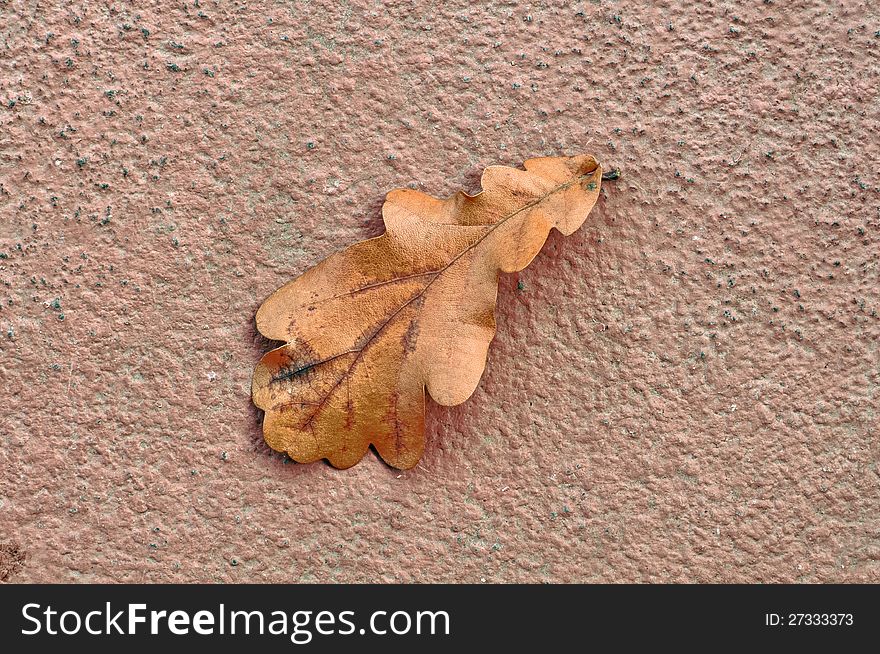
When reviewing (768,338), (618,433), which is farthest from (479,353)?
(768,338)

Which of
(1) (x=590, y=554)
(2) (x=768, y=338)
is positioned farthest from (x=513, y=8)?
(1) (x=590, y=554)

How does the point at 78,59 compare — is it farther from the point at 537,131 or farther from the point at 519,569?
the point at 519,569

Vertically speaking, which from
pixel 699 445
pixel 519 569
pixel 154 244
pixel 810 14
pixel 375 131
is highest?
pixel 810 14

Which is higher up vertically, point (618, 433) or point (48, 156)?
point (48, 156)
